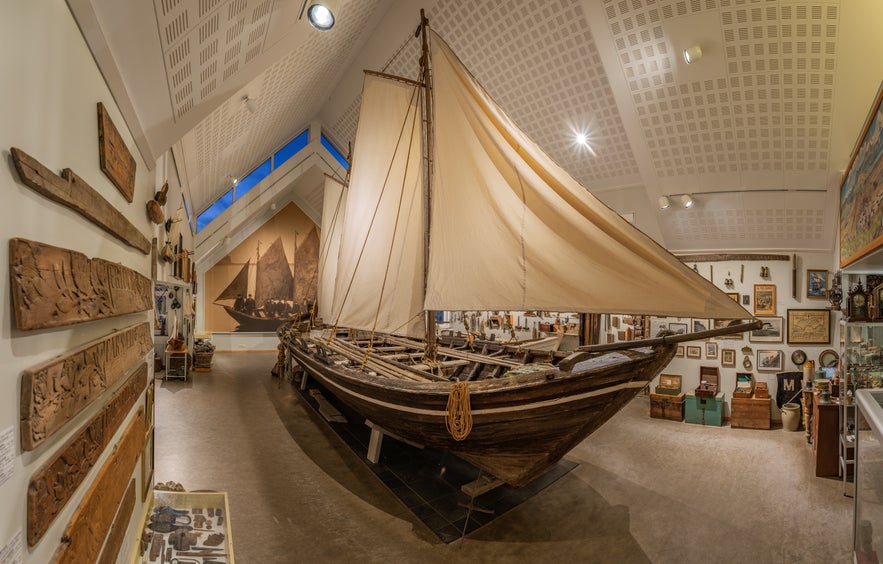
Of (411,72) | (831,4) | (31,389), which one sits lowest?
(31,389)

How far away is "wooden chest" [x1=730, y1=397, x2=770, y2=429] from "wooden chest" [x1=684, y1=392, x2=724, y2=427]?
0.17 meters

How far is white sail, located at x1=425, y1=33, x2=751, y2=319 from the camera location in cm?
272

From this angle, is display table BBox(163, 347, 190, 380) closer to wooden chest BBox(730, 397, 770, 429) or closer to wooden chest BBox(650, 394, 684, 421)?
wooden chest BBox(650, 394, 684, 421)

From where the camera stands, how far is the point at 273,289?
1341 centimetres

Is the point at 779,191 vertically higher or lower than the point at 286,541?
higher

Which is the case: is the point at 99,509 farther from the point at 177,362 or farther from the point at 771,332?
the point at 177,362

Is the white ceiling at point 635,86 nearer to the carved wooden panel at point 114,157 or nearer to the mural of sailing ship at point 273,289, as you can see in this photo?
the carved wooden panel at point 114,157

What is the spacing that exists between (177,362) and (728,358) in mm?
9555

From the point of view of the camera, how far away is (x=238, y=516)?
10.8 ft

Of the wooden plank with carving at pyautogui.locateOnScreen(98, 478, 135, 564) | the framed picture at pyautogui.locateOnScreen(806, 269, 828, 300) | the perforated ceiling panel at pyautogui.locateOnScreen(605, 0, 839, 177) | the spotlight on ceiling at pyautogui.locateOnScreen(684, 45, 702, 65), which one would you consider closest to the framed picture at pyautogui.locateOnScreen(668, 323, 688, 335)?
the framed picture at pyautogui.locateOnScreen(806, 269, 828, 300)

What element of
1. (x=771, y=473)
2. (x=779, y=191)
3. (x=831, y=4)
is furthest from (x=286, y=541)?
(x=779, y=191)

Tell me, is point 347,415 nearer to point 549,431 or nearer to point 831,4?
point 549,431

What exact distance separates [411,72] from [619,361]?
620 cm

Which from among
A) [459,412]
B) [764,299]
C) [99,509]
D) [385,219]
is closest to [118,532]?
[99,509]
